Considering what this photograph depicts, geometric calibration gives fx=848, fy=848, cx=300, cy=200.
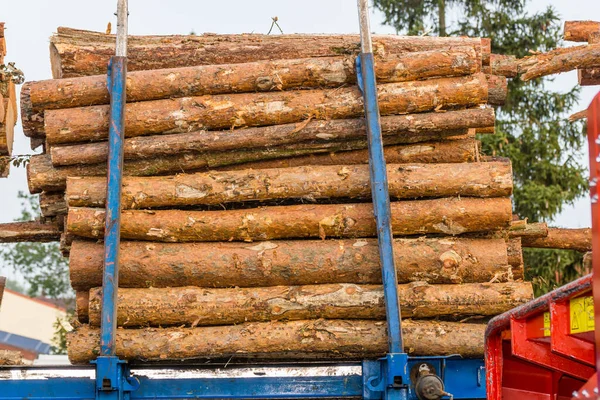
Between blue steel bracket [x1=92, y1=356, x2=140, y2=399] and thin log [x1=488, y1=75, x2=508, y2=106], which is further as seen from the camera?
thin log [x1=488, y1=75, x2=508, y2=106]

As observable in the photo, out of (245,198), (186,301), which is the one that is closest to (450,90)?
(245,198)

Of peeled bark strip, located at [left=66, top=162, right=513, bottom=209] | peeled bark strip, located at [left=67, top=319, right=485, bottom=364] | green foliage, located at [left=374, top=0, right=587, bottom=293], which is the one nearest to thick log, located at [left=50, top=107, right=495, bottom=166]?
peeled bark strip, located at [left=66, top=162, right=513, bottom=209]

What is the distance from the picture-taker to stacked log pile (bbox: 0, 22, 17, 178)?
688 centimetres

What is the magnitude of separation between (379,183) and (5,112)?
11.0ft

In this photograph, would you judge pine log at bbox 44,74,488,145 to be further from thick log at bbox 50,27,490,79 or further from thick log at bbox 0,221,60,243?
thick log at bbox 0,221,60,243

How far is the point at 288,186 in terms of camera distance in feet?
18.4

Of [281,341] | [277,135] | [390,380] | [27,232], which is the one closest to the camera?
[390,380]

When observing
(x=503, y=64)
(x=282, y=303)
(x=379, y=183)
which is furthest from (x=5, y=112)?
(x=503, y=64)

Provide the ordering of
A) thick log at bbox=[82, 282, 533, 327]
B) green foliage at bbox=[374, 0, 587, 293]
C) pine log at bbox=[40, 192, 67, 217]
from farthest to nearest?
green foliage at bbox=[374, 0, 587, 293] → pine log at bbox=[40, 192, 67, 217] → thick log at bbox=[82, 282, 533, 327]

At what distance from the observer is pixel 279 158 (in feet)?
19.3

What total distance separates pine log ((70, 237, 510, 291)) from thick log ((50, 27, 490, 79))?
1.48m

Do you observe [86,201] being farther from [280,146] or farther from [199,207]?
[280,146]

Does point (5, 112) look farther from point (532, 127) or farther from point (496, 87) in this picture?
point (532, 127)

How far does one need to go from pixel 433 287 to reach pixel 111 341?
205cm
